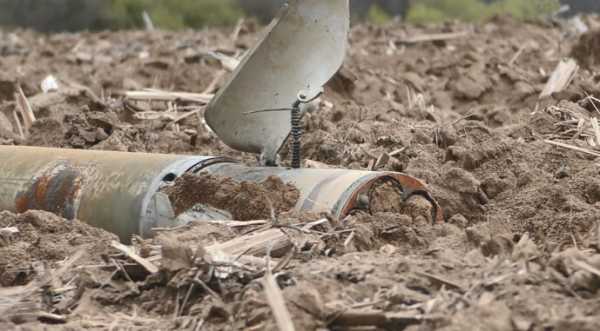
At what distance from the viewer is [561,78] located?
305 inches

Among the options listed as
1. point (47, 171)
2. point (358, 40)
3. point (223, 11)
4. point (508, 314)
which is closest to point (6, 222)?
point (47, 171)

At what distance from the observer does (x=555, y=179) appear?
4.91m

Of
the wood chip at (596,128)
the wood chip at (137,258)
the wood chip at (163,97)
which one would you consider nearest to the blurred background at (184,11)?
the wood chip at (163,97)

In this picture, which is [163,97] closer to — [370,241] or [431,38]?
[370,241]

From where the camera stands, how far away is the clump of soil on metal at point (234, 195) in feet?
13.7

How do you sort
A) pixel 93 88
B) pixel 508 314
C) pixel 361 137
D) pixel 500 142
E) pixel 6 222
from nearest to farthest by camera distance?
pixel 508 314, pixel 6 222, pixel 500 142, pixel 361 137, pixel 93 88

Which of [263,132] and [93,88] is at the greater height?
[263,132]

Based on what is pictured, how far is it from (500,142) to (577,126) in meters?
0.46

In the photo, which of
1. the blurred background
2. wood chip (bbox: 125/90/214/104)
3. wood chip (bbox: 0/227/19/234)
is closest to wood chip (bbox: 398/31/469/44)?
wood chip (bbox: 125/90/214/104)

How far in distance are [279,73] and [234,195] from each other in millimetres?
713

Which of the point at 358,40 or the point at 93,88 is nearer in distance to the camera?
the point at 93,88

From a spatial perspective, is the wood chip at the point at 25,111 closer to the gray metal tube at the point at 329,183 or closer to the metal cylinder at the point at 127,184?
the metal cylinder at the point at 127,184

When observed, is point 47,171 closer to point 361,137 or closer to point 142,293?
point 142,293

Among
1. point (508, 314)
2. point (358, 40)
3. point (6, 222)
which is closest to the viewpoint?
point (508, 314)
